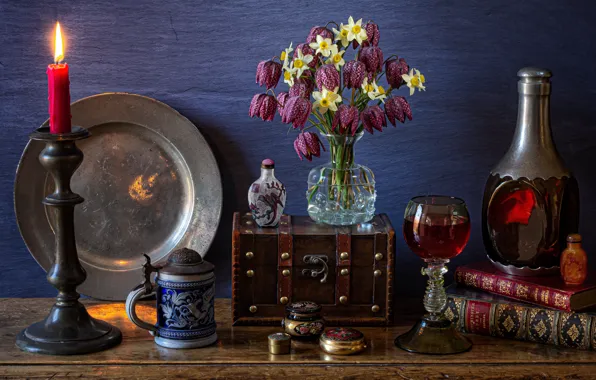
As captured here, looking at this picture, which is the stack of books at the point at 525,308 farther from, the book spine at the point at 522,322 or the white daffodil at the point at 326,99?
the white daffodil at the point at 326,99

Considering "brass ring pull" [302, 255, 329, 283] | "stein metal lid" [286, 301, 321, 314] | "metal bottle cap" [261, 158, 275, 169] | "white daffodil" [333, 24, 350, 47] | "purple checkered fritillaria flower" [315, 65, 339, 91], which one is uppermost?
"white daffodil" [333, 24, 350, 47]

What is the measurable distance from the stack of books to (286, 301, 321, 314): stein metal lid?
0.27m

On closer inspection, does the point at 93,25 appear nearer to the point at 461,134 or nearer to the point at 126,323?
the point at 126,323

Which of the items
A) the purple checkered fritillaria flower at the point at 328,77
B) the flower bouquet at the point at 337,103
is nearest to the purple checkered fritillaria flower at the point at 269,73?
the flower bouquet at the point at 337,103

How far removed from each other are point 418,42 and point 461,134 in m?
0.23

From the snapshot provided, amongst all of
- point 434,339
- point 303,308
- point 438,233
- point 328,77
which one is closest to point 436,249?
point 438,233

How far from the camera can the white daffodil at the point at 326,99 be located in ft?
5.30

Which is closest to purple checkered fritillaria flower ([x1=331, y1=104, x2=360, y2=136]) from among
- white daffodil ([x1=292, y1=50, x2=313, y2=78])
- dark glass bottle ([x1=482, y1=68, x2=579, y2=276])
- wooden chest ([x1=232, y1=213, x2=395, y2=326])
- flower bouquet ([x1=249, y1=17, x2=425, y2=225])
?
flower bouquet ([x1=249, y1=17, x2=425, y2=225])

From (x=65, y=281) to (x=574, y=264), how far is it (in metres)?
0.98

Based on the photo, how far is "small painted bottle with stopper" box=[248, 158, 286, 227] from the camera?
173cm

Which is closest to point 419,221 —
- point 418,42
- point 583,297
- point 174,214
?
point 583,297

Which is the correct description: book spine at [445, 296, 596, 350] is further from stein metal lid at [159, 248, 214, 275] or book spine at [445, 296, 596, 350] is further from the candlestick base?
the candlestick base

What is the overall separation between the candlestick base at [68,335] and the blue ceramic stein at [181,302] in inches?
2.6

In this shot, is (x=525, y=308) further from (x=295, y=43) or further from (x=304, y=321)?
(x=295, y=43)
